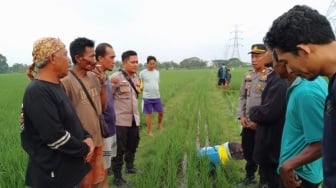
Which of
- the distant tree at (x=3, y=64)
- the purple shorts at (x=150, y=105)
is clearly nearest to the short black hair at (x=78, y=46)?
the purple shorts at (x=150, y=105)

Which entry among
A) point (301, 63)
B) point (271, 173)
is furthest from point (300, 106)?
point (271, 173)

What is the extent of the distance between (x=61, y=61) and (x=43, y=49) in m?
0.14

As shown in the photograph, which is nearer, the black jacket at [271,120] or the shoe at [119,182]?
the black jacket at [271,120]

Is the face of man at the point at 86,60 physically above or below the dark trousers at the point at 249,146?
above

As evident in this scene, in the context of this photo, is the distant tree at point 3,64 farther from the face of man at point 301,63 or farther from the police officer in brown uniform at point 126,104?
the face of man at point 301,63

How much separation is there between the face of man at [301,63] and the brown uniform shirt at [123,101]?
3.13 metres

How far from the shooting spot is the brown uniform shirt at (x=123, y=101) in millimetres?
4277

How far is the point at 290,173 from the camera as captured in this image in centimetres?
180

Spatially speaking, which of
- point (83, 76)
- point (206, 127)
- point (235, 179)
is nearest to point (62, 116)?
point (83, 76)

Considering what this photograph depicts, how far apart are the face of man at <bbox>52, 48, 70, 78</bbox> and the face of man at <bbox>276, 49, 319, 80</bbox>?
148 centimetres

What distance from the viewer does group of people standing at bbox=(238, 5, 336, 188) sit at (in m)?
1.23

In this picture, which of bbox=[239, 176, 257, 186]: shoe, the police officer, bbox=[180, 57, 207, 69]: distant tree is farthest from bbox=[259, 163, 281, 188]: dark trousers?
bbox=[180, 57, 207, 69]: distant tree

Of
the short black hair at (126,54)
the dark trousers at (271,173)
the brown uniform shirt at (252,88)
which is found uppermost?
the short black hair at (126,54)

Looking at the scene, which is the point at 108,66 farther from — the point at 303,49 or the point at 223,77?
the point at 223,77
